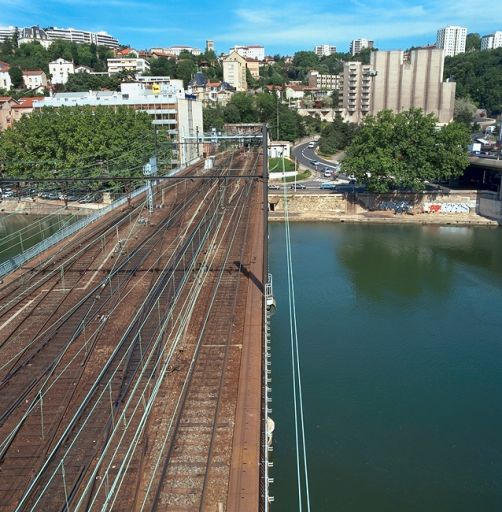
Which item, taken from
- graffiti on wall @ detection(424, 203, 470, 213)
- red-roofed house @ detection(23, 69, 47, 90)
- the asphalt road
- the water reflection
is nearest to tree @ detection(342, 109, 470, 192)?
graffiti on wall @ detection(424, 203, 470, 213)

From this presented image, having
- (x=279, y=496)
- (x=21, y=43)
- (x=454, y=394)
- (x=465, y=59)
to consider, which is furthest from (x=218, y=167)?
(x=21, y=43)

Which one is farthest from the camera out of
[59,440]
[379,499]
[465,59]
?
[465,59]

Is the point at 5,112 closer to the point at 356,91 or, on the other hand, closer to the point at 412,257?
the point at 412,257

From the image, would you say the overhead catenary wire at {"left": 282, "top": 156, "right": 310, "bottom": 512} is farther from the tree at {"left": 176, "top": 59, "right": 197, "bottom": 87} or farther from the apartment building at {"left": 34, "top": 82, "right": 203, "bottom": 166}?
the tree at {"left": 176, "top": 59, "right": 197, "bottom": 87}

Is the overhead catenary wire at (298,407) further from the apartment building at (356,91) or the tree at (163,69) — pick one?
the tree at (163,69)

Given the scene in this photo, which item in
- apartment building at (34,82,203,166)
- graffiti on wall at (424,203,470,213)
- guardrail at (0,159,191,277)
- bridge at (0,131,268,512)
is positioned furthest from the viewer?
apartment building at (34,82,203,166)

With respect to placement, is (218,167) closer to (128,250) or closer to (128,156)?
(128,156)

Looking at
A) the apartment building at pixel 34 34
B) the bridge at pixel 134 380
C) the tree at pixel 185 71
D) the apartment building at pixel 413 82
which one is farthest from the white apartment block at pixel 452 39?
the bridge at pixel 134 380
